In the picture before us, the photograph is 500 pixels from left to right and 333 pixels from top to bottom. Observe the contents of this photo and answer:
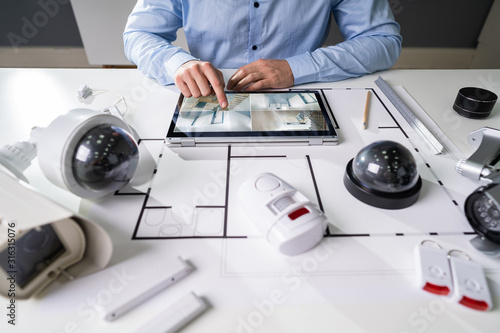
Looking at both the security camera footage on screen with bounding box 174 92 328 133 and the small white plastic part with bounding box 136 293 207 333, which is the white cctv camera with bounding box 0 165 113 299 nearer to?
the small white plastic part with bounding box 136 293 207 333

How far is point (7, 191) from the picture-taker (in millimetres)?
457

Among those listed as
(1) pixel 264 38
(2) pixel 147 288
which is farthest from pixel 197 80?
(2) pixel 147 288

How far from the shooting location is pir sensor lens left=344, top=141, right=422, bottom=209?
0.57m

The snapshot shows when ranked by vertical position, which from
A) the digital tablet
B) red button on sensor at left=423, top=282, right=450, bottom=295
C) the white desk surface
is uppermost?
the digital tablet

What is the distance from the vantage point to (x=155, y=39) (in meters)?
1.10

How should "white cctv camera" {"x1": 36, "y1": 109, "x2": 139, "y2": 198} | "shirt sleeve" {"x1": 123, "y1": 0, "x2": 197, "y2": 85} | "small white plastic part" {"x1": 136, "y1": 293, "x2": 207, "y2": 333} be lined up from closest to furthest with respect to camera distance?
1. "small white plastic part" {"x1": 136, "y1": 293, "x2": 207, "y2": 333}
2. "white cctv camera" {"x1": 36, "y1": 109, "x2": 139, "y2": 198}
3. "shirt sleeve" {"x1": 123, "y1": 0, "x2": 197, "y2": 85}

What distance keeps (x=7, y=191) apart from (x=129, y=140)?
201mm

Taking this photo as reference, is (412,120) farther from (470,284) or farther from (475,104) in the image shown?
(470,284)

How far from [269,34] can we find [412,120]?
2.08 ft

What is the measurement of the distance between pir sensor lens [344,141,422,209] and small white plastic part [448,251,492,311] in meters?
0.13

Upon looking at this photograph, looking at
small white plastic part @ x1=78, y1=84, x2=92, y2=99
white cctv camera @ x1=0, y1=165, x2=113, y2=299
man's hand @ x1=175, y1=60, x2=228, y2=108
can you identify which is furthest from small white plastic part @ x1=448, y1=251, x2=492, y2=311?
small white plastic part @ x1=78, y1=84, x2=92, y2=99

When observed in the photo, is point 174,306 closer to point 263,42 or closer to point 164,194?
point 164,194

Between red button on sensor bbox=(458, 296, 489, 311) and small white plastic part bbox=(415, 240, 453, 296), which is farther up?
small white plastic part bbox=(415, 240, 453, 296)

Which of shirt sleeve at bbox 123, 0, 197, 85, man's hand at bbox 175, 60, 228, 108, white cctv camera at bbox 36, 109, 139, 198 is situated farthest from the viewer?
shirt sleeve at bbox 123, 0, 197, 85
